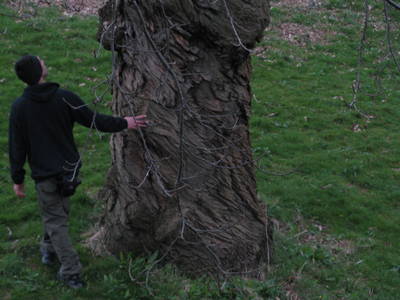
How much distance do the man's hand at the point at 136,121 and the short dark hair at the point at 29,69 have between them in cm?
82

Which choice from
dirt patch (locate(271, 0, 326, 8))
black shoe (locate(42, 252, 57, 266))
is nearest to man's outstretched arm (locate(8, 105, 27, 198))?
black shoe (locate(42, 252, 57, 266))

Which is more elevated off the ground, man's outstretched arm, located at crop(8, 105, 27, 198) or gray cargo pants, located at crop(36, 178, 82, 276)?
man's outstretched arm, located at crop(8, 105, 27, 198)

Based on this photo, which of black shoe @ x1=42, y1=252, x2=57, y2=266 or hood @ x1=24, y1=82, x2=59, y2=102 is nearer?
hood @ x1=24, y1=82, x2=59, y2=102

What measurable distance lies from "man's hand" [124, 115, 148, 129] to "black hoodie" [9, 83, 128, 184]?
0.20ft

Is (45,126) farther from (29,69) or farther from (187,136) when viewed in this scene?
(187,136)

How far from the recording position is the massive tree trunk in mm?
4391

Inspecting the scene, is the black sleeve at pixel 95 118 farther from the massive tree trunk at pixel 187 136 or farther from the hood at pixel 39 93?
the massive tree trunk at pixel 187 136

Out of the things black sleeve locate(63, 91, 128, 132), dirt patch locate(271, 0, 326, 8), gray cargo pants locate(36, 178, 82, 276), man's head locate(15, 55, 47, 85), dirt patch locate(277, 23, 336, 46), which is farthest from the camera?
dirt patch locate(271, 0, 326, 8)

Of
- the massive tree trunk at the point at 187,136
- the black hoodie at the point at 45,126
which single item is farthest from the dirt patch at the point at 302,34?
the black hoodie at the point at 45,126

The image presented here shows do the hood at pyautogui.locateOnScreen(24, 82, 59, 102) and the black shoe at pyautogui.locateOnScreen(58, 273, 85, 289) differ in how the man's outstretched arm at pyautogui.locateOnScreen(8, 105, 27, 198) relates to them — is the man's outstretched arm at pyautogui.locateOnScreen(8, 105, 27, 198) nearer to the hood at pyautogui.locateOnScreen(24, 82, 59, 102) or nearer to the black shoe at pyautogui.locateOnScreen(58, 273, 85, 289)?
the hood at pyautogui.locateOnScreen(24, 82, 59, 102)

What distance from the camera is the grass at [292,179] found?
15.2ft

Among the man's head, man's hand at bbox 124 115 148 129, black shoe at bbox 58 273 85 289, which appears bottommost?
black shoe at bbox 58 273 85 289

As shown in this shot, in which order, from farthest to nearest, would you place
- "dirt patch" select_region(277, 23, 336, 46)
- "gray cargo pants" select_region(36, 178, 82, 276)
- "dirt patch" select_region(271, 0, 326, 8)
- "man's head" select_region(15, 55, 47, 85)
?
"dirt patch" select_region(271, 0, 326, 8)
"dirt patch" select_region(277, 23, 336, 46)
"gray cargo pants" select_region(36, 178, 82, 276)
"man's head" select_region(15, 55, 47, 85)

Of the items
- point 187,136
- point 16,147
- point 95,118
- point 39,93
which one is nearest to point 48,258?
point 16,147
